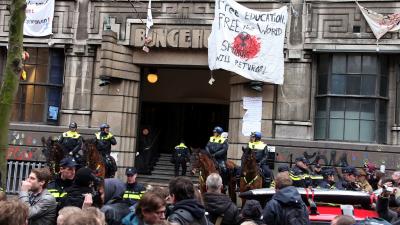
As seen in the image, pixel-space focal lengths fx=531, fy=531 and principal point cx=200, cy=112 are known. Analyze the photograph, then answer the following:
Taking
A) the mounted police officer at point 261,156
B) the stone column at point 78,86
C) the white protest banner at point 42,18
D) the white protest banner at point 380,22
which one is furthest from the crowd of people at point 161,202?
the white protest banner at point 42,18

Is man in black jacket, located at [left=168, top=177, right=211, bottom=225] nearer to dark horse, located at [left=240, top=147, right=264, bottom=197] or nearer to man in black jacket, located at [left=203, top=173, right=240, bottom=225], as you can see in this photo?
man in black jacket, located at [left=203, top=173, right=240, bottom=225]

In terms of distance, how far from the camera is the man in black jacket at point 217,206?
661 cm

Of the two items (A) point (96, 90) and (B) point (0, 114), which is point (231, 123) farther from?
(B) point (0, 114)

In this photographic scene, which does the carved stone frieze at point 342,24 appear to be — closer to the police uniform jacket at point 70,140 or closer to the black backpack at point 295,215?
the police uniform jacket at point 70,140

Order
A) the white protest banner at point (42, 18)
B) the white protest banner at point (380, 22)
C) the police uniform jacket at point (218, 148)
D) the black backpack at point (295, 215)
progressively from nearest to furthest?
the black backpack at point (295, 215) → the police uniform jacket at point (218, 148) → the white protest banner at point (380, 22) → the white protest banner at point (42, 18)

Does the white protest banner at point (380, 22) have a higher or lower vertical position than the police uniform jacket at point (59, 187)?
higher

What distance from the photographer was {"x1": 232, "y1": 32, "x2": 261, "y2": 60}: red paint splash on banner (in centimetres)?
1602

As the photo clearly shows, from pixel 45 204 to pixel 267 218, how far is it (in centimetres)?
260

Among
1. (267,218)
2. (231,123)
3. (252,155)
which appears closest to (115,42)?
(231,123)

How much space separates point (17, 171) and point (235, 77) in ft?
25.1

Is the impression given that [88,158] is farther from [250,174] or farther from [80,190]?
[80,190]

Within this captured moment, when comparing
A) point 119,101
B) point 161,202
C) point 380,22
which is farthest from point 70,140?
point 161,202

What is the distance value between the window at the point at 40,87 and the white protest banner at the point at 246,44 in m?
5.62

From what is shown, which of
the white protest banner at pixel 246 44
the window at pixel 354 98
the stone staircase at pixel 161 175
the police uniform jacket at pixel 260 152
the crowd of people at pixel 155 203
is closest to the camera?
the crowd of people at pixel 155 203
